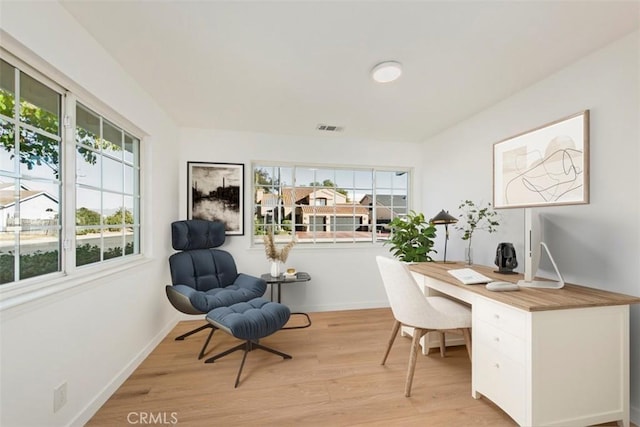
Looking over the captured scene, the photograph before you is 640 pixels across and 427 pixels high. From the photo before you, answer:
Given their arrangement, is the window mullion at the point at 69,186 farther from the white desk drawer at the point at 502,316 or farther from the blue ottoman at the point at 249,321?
the white desk drawer at the point at 502,316

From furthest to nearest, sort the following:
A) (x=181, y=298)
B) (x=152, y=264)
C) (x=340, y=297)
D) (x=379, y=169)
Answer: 1. (x=379, y=169)
2. (x=340, y=297)
3. (x=152, y=264)
4. (x=181, y=298)

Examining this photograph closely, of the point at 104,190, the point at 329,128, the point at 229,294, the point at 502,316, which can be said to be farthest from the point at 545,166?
the point at 104,190

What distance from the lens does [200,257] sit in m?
2.88

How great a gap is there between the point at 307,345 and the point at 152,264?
65.7 inches

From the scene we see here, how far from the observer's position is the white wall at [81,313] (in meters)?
1.18

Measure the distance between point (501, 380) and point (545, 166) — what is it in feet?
5.26

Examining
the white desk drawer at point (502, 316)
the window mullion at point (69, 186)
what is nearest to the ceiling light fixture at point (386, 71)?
the white desk drawer at point (502, 316)

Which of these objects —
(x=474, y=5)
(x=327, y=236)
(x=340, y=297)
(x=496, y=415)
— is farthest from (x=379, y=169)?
(x=496, y=415)

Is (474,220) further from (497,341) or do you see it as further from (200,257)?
(200,257)

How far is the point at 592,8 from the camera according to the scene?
1.44m

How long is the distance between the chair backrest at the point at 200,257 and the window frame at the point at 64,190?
65 centimetres

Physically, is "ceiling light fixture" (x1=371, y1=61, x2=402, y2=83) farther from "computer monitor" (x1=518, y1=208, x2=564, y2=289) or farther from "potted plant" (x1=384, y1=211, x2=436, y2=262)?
"potted plant" (x1=384, y1=211, x2=436, y2=262)

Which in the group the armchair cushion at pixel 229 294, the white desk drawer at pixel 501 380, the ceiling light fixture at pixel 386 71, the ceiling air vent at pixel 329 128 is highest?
the ceiling light fixture at pixel 386 71

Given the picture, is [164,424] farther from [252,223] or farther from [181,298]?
[252,223]
